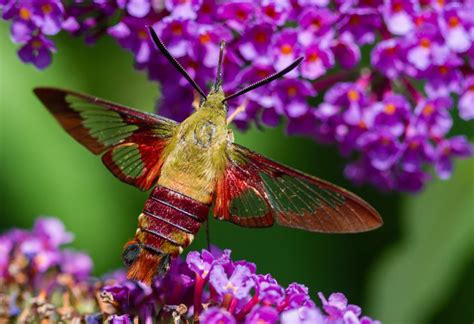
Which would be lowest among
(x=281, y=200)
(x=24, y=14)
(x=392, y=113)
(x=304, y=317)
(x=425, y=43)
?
(x=304, y=317)

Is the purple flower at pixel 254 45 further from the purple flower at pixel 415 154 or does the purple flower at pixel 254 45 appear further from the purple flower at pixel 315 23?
the purple flower at pixel 415 154

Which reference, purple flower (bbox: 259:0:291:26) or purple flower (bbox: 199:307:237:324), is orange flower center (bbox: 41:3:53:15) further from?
purple flower (bbox: 199:307:237:324)

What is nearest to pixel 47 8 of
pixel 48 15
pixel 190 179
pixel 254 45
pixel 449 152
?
pixel 48 15

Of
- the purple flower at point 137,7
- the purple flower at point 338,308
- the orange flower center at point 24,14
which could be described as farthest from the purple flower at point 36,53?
the purple flower at point 338,308

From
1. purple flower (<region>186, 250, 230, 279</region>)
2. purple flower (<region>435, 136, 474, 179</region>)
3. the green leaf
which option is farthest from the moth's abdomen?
the green leaf

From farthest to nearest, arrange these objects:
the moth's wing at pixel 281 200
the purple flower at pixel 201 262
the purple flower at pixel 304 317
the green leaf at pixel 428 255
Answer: the green leaf at pixel 428 255, the moth's wing at pixel 281 200, the purple flower at pixel 201 262, the purple flower at pixel 304 317

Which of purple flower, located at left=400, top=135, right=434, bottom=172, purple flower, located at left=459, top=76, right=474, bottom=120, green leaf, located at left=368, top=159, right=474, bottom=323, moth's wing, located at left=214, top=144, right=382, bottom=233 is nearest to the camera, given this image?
moth's wing, located at left=214, top=144, right=382, bottom=233

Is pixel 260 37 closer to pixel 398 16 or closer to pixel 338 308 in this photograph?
pixel 398 16
